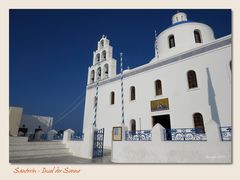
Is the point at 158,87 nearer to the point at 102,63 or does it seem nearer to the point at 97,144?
the point at 97,144

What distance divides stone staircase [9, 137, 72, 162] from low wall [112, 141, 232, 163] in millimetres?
3618

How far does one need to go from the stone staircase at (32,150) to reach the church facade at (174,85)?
2692 millimetres

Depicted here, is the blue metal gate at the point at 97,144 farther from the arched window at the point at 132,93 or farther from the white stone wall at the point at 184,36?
the white stone wall at the point at 184,36

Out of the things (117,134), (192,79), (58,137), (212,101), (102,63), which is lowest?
(58,137)

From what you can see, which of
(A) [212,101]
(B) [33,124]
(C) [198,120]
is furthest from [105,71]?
(B) [33,124]

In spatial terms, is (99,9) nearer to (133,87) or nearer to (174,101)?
(174,101)

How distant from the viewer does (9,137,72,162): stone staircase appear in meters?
6.98

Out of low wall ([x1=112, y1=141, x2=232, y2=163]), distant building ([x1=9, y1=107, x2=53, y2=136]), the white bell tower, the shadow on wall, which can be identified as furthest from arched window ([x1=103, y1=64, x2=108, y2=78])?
low wall ([x1=112, y1=141, x2=232, y2=163])

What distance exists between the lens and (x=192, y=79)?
933 cm

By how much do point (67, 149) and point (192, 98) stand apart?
23.8 ft

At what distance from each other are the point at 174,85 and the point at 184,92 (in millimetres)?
764

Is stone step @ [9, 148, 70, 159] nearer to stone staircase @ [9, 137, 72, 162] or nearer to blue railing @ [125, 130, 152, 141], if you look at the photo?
stone staircase @ [9, 137, 72, 162]

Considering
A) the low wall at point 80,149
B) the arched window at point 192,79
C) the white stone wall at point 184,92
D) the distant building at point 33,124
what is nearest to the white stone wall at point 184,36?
the white stone wall at point 184,92
